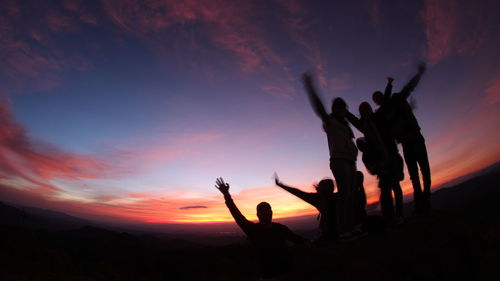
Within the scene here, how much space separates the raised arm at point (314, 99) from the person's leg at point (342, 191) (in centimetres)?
75

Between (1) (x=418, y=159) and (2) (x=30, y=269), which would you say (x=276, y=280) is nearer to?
(1) (x=418, y=159)

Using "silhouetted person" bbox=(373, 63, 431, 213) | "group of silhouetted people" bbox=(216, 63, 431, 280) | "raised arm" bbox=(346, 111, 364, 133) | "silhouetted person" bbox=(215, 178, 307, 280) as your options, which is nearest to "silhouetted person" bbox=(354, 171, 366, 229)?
"group of silhouetted people" bbox=(216, 63, 431, 280)

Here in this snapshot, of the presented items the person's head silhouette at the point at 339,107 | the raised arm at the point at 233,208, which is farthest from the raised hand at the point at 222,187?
the person's head silhouette at the point at 339,107

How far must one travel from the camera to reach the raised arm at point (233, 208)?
10.7 feet

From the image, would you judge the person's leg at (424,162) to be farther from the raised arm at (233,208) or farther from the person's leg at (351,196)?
the raised arm at (233,208)

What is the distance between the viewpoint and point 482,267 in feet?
15.9

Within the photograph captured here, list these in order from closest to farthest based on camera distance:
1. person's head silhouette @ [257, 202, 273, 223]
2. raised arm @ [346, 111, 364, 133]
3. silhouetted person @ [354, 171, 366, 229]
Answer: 1. person's head silhouette @ [257, 202, 273, 223]
2. silhouetted person @ [354, 171, 366, 229]
3. raised arm @ [346, 111, 364, 133]

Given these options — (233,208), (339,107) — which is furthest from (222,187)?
(339,107)

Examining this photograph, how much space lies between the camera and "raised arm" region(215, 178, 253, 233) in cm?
327

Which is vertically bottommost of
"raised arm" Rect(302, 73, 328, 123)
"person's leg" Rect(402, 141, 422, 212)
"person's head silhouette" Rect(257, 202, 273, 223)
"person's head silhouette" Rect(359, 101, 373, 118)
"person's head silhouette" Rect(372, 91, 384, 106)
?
"person's head silhouette" Rect(257, 202, 273, 223)

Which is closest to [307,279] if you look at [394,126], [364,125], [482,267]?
[364,125]

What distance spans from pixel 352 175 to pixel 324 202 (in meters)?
0.62

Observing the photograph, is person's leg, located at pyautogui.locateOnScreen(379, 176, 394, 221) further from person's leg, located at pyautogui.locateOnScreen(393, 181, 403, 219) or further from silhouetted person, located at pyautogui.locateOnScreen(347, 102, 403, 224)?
person's leg, located at pyautogui.locateOnScreen(393, 181, 403, 219)

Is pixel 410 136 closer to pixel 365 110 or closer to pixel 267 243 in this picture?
pixel 365 110
